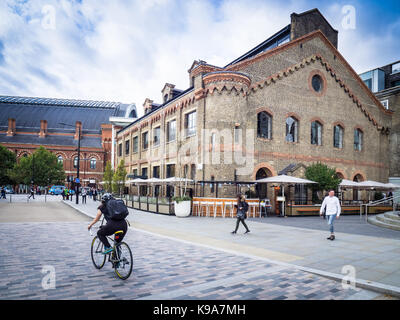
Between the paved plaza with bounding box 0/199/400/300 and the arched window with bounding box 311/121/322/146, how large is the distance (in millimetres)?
15841

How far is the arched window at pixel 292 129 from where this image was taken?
77.2 ft

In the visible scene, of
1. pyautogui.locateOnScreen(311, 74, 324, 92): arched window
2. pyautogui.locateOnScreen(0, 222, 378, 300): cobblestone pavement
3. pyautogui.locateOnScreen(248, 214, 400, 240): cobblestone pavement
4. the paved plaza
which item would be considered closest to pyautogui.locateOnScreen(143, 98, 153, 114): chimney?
pyautogui.locateOnScreen(311, 74, 324, 92): arched window

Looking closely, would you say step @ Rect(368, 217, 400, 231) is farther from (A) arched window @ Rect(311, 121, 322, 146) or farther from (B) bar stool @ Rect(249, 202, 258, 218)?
(A) arched window @ Rect(311, 121, 322, 146)

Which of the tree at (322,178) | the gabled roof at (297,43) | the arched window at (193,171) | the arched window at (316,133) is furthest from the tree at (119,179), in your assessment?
the arched window at (316,133)

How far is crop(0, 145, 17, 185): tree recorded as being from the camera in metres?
58.4

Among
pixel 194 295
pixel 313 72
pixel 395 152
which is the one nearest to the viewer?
pixel 194 295

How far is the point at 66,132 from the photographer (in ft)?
255

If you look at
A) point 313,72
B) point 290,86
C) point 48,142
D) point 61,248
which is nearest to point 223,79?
point 290,86

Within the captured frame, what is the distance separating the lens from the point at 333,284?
550 centimetres

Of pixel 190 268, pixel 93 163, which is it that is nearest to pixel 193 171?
pixel 190 268

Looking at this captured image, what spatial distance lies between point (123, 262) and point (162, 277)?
78 cm

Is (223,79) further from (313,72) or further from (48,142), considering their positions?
(48,142)

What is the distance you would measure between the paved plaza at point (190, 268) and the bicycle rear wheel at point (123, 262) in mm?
153
